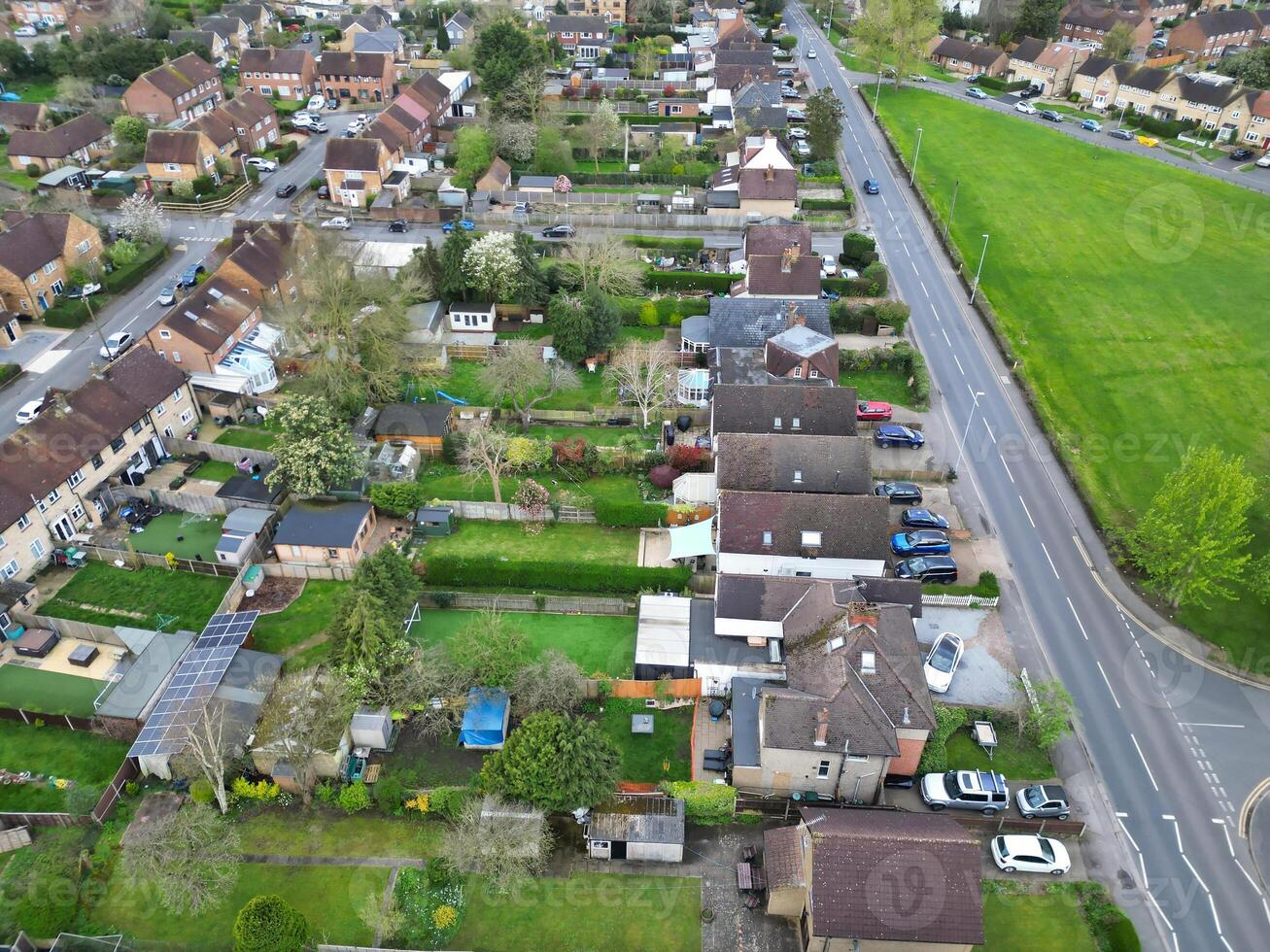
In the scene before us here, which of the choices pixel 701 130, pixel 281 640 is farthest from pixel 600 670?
pixel 701 130

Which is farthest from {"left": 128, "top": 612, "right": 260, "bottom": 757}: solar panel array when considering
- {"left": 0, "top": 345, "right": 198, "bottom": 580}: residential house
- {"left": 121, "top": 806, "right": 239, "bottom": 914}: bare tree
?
{"left": 0, "top": 345, "right": 198, "bottom": 580}: residential house

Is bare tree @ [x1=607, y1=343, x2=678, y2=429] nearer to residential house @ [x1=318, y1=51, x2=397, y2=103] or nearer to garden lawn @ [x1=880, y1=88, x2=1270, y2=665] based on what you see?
garden lawn @ [x1=880, y1=88, x2=1270, y2=665]

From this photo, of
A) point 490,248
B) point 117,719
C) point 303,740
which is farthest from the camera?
point 490,248

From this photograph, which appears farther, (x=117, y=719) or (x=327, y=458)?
(x=327, y=458)

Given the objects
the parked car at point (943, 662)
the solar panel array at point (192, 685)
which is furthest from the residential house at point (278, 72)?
the parked car at point (943, 662)

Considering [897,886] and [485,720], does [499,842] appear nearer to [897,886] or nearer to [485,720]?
[485,720]

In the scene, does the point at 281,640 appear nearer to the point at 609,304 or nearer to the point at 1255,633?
the point at 609,304

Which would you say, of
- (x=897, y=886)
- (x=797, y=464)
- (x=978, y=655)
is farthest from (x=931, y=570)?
(x=897, y=886)
